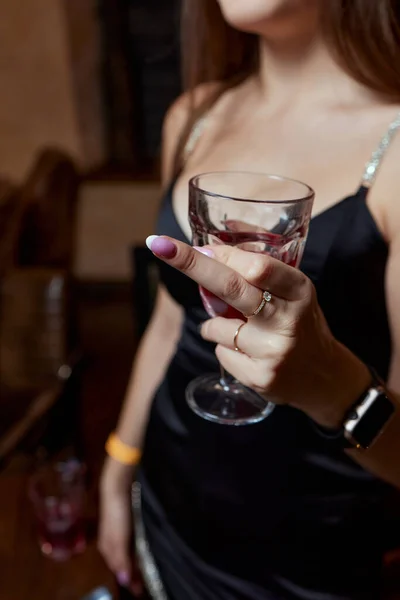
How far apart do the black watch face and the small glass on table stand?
0.68 meters

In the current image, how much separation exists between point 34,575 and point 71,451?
82 centimetres

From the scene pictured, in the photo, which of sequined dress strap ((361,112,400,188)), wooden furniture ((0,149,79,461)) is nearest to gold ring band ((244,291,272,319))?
sequined dress strap ((361,112,400,188))

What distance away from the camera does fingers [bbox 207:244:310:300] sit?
1.60 ft

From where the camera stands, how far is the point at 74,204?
2.32 metres

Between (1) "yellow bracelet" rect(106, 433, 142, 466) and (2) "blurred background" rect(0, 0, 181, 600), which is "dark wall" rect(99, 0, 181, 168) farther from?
(1) "yellow bracelet" rect(106, 433, 142, 466)

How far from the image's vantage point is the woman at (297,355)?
71 centimetres

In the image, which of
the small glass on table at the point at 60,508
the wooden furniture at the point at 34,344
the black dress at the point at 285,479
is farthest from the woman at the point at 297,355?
the wooden furniture at the point at 34,344

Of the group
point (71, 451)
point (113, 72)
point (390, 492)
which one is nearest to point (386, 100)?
point (390, 492)

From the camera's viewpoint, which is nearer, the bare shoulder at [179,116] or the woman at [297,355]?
the woman at [297,355]

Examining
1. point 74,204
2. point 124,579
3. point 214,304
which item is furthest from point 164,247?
point 74,204

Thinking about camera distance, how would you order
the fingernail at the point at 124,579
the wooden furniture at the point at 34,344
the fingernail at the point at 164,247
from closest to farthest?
the fingernail at the point at 164,247 → the fingernail at the point at 124,579 → the wooden furniture at the point at 34,344

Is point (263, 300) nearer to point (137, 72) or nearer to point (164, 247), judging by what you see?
point (164, 247)

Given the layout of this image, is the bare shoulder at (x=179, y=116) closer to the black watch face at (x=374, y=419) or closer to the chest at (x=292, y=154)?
the chest at (x=292, y=154)

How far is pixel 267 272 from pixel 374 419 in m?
0.25
